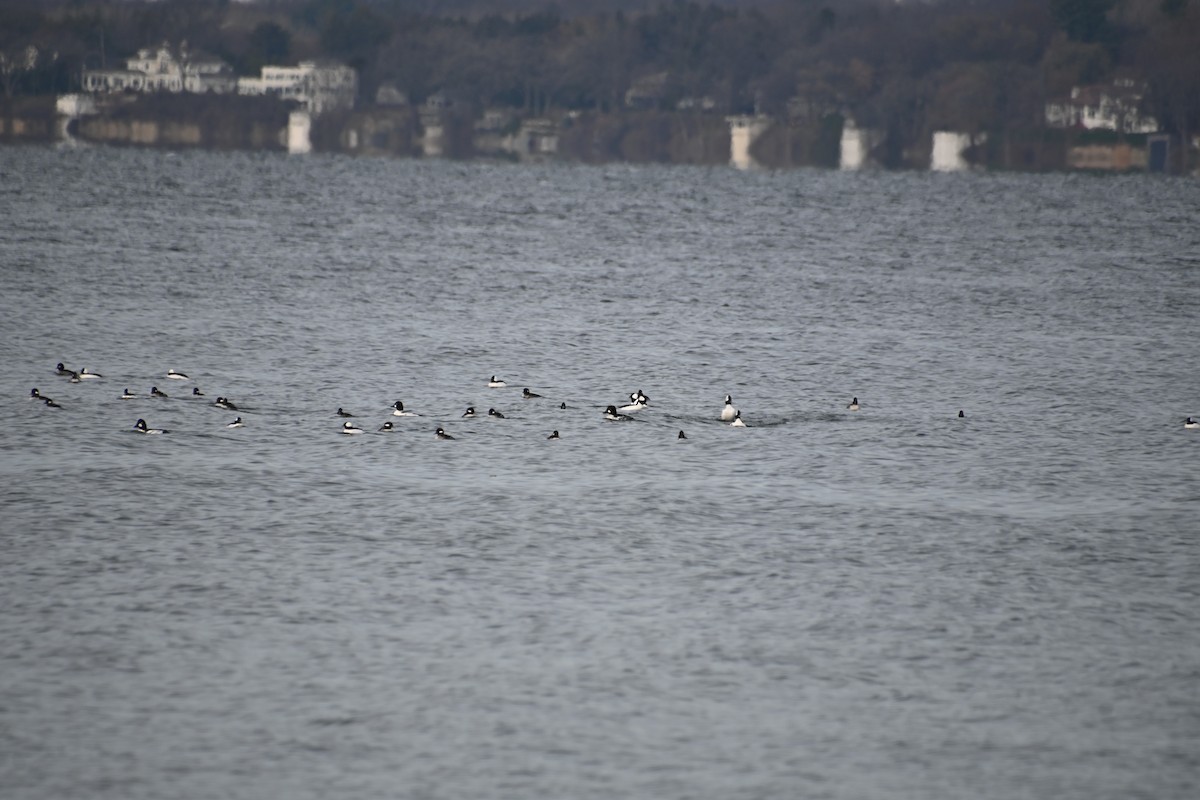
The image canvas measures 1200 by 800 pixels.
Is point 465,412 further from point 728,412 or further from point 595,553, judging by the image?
point 595,553

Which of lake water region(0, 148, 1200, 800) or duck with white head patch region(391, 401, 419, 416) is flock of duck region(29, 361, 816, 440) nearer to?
duck with white head patch region(391, 401, 419, 416)

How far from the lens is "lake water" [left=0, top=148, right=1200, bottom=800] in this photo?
20109 mm

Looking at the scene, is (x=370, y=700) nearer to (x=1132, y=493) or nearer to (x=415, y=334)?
(x=1132, y=493)

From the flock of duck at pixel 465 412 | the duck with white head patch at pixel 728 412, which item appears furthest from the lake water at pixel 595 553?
the duck with white head patch at pixel 728 412

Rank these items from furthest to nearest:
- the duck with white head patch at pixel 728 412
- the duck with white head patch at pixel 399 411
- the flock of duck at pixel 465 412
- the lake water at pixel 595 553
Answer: the duck with white head patch at pixel 399 411, the duck with white head patch at pixel 728 412, the flock of duck at pixel 465 412, the lake water at pixel 595 553

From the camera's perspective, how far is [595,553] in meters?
28.0

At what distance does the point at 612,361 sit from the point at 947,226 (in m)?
69.6

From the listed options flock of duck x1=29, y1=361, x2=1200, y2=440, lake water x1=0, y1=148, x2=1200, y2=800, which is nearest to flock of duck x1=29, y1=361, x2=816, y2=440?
flock of duck x1=29, y1=361, x2=1200, y2=440

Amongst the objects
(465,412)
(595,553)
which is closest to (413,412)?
(465,412)

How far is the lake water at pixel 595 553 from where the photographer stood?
20.1 metres

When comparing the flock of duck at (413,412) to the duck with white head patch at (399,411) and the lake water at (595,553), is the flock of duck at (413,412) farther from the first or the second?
the lake water at (595,553)

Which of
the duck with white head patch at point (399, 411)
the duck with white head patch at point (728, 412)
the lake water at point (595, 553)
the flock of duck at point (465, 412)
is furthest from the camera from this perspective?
the duck with white head patch at point (399, 411)

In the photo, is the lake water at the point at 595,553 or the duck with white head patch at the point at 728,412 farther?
the duck with white head patch at the point at 728,412

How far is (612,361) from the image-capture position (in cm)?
5034
